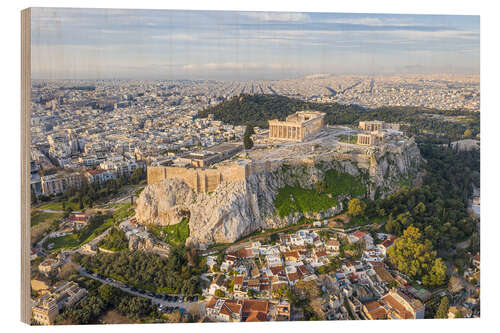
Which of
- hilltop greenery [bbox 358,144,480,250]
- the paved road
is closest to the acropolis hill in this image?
hilltop greenery [bbox 358,144,480,250]

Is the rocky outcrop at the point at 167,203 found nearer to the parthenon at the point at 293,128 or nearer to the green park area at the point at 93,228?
the green park area at the point at 93,228

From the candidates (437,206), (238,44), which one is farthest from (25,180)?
(437,206)

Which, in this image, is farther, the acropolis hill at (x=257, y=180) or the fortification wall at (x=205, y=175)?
the fortification wall at (x=205, y=175)

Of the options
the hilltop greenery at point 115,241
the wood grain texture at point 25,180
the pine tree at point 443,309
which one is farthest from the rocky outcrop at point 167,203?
the pine tree at point 443,309

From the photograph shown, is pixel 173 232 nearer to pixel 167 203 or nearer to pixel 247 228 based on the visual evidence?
pixel 167 203

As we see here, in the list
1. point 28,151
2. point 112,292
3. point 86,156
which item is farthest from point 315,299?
point 86,156

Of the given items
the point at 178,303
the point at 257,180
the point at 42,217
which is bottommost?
the point at 178,303

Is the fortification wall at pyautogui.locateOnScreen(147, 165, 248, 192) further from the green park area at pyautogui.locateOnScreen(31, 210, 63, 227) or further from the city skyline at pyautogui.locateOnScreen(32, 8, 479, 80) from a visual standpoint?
the green park area at pyautogui.locateOnScreen(31, 210, 63, 227)
